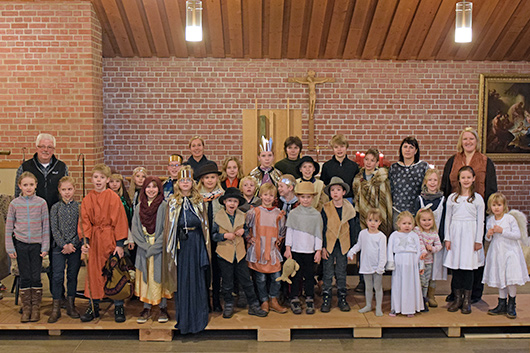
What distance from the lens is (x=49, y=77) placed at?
8.20m

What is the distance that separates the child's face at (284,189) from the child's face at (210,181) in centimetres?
67

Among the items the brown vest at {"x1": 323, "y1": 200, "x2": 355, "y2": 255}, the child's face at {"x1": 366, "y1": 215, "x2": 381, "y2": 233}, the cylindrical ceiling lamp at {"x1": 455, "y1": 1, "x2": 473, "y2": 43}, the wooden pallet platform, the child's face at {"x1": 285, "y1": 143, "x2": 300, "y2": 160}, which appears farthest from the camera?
the cylindrical ceiling lamp at {"x1": 455, "y1": 1, "x2": 473, "y2": 43}

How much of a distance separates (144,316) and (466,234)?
332 centimetres

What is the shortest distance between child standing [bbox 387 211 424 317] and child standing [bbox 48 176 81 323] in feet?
10.2

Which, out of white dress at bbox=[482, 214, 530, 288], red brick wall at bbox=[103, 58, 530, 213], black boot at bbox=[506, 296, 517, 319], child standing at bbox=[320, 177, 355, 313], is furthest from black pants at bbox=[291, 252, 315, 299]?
red brick wall at bbox=[103, 58, 530, 213]

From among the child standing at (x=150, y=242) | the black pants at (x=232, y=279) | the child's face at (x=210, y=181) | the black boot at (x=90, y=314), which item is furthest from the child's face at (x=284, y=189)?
the black boot at (x=90, y=314)

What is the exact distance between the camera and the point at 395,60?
377 inches

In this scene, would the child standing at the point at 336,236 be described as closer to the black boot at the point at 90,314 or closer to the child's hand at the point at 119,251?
the child's hand at the point at 119,251

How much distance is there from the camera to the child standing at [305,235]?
5.84 m

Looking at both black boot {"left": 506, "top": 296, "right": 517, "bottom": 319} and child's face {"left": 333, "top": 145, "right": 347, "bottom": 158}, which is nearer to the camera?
black boot {"left": 506, "top": 296, "right": 517, "bottom": 319}

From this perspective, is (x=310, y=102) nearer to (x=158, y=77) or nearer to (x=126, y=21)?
(x=158, y=77)

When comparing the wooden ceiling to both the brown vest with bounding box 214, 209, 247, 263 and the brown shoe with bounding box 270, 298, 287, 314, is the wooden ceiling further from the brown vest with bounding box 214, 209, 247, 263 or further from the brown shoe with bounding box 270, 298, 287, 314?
the brown shoe with bounding box 270, 298, 287, 314

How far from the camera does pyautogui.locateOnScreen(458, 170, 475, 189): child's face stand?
19.3 feet

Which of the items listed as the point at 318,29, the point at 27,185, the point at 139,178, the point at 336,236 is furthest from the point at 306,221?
the point at 318,29
